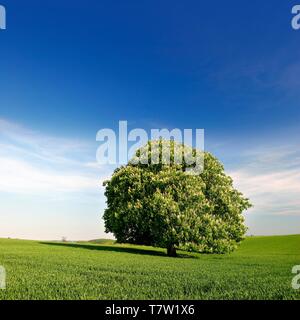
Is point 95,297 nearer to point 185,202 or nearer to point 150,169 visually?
point 185,202

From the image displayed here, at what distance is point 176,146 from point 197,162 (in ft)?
11.6

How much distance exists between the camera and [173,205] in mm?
49469

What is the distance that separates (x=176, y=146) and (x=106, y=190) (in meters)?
12.0

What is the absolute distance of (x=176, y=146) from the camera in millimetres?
55656

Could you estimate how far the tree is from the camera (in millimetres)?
49938

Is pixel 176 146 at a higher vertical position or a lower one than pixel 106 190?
higher

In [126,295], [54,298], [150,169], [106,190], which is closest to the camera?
[54,298]

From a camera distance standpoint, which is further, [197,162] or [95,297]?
[197,162]

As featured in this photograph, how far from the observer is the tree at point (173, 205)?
164ft

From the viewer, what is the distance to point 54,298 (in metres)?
17.2

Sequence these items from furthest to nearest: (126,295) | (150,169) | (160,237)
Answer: (150,169) → (160,237) → (126,295)
